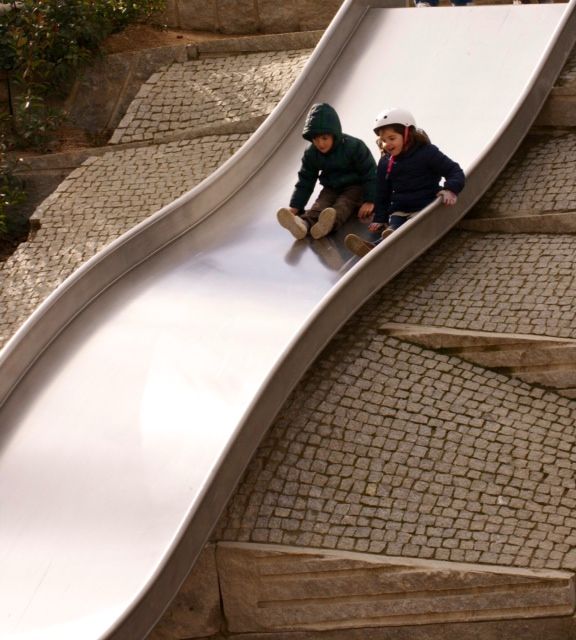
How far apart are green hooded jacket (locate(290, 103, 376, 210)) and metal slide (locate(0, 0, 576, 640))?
34cm

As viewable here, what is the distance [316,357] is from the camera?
273 inches

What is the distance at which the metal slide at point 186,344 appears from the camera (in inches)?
232

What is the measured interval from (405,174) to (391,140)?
22 cm

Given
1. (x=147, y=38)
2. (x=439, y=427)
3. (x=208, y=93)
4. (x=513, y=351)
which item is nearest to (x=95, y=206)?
(x=208, y=93)

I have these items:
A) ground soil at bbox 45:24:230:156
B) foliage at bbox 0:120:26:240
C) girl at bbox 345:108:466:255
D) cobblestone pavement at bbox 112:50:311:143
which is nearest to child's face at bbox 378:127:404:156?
girl at bbox 345:108:466:255

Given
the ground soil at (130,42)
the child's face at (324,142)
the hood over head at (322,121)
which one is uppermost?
the hood over head at (322,121)

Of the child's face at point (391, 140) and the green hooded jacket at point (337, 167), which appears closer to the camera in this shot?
the child's face at point (391, 140)

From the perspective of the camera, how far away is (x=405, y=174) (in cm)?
764

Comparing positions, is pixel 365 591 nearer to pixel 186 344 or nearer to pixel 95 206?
pixel 186 344

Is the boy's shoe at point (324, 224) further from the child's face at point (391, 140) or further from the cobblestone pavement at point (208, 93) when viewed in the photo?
the cobblestone pavement at point (208, 93)

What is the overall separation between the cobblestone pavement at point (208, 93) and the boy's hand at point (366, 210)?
223 centimetres

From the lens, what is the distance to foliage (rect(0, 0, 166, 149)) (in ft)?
34.2

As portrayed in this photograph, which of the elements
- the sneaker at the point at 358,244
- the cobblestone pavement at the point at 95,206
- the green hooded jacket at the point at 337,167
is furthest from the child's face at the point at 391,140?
the cobblestone pavement at the point at 95,206

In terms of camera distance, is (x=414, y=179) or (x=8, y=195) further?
(x=8, y=195)
